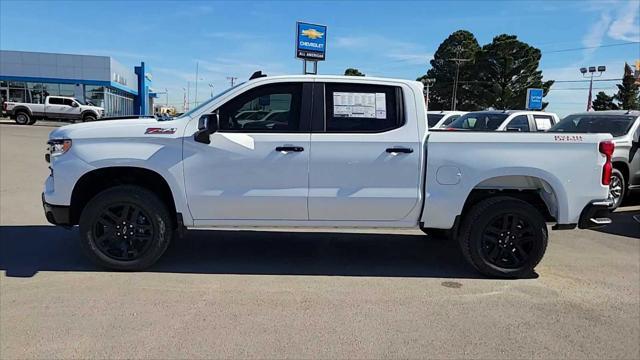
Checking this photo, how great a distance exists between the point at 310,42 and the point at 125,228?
29017 millimetres

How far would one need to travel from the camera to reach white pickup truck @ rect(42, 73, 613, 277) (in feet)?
16.6

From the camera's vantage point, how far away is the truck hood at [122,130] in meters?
5.04

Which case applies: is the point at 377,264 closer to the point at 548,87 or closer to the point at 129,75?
the point at 129,75

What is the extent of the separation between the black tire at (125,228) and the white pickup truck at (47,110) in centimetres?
2959

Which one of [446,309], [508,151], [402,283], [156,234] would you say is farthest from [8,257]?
[508,151]

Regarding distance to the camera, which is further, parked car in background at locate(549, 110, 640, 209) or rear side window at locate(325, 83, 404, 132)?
parked car in background at locate(549, 110, 640, 209)

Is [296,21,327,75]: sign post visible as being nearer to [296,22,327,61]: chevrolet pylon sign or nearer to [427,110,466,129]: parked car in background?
[296,22,327,61]: chevrolet pylon sign

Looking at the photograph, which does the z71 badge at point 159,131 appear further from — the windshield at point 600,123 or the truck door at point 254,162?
the windshield at point 600,123

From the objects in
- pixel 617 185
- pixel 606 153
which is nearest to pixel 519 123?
pixel 617 185

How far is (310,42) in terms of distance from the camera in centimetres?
3269

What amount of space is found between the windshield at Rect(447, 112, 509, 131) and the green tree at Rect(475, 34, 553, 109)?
5234cm

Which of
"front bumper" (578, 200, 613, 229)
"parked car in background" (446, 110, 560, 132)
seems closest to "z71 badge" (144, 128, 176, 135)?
"front bumper" (578, 200, 613, 229)

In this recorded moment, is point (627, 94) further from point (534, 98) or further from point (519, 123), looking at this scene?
point (519, 123)

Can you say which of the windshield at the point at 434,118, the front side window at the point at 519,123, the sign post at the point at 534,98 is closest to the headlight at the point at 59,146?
the front side window at the point at 519,123
